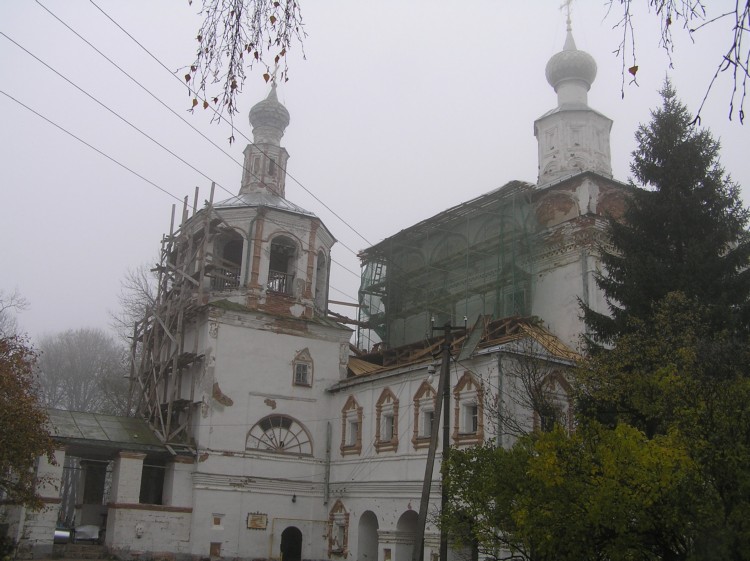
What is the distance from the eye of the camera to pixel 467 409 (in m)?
21.7

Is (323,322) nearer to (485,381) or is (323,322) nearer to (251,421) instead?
(251,421)

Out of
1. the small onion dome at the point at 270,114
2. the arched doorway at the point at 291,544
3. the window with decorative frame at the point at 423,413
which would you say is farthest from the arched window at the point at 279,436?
the small onion dome at the point at 270,114

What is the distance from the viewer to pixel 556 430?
40.3 ft

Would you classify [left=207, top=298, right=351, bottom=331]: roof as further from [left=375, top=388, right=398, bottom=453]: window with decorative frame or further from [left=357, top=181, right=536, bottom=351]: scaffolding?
[left=375, top=388, right=398, bottom=453]: window with decorative frame

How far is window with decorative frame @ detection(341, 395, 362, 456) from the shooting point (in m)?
25.9

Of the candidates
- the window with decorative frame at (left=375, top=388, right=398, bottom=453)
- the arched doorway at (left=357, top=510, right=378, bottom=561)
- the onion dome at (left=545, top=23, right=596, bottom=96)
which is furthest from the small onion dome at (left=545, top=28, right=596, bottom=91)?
the arched doorway at (left=357, top=510, right=378, bottom=561)

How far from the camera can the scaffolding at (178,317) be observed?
2666 centimetres

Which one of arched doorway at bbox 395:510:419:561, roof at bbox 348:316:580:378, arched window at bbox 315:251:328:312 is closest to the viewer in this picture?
roof at bbox 348:316:580:378

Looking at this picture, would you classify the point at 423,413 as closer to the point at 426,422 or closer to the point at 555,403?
the point at 426,422

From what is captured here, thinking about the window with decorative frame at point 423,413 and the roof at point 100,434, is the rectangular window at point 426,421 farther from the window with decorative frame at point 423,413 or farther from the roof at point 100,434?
the roof at point 100,434

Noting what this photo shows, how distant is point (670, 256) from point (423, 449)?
9.18m

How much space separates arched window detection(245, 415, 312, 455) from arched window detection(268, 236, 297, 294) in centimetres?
471

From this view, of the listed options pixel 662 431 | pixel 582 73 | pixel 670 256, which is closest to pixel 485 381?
pixel 670 256

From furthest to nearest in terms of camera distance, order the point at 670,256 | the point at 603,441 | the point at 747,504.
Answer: the point at 670,256 < the point at 603,441 < the point at 747,504
